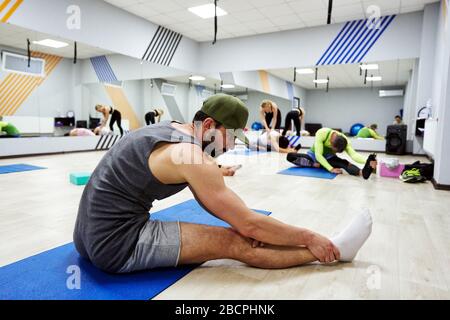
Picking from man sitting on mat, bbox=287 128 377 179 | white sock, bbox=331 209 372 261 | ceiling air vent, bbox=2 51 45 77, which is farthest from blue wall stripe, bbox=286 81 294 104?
white sock, bbox=331 209 372 261

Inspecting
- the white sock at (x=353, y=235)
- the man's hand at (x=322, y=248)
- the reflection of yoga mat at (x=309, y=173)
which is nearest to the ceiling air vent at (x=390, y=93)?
the reflection of yoga mat at (x=309, y=173)

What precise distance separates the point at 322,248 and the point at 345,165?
327 centimetres

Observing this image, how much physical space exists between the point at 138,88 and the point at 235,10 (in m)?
3.17

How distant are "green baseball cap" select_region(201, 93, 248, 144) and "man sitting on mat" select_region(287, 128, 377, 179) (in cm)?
301

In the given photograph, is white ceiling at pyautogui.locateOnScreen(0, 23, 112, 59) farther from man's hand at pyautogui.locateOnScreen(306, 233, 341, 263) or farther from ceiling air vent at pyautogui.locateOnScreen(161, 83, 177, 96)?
man's hand at pyautogui.locateOnScreen(306, 233, 341, 263)

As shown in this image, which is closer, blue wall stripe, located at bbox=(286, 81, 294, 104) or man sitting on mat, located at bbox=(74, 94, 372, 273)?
man sitting on mat, located at bbox=(74, 94, 372, 273)

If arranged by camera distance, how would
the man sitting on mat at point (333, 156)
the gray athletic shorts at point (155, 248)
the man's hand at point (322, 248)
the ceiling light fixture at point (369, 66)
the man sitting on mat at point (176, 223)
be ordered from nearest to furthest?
the man sitting on mat at point (176, 223)
the gray athletic shorts at point (155, 248)
the man's hand at point (322, 248)
the man sitting on mat at point (333, 156)
the ceiling light fixture at point (369, 66)

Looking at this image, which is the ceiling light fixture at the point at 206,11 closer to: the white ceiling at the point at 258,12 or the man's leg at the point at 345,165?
the white ceiling at the point at 258,12

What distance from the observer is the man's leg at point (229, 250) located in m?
1.38

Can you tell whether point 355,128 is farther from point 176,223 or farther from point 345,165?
point 176,223

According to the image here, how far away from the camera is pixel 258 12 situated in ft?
22.2

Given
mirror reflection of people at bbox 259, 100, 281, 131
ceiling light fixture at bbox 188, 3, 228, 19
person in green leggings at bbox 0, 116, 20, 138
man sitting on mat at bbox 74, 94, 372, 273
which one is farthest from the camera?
mirror reflection of people at bbox 259, 100, 281, 131

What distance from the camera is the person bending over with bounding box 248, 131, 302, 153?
7445mm
